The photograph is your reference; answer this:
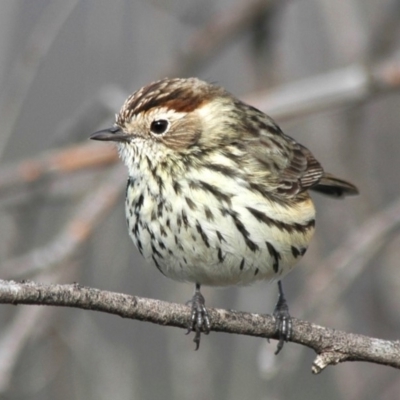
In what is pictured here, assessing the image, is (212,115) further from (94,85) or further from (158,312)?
(94,85)

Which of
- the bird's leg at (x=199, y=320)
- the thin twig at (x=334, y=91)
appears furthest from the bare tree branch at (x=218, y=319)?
the thin twig at (x=334, y=91)

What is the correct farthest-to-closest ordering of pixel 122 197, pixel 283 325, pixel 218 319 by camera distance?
pixel 122 197 → pixel 283 325 → pixel 218 319

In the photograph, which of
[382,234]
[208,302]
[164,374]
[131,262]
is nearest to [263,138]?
[382,234]

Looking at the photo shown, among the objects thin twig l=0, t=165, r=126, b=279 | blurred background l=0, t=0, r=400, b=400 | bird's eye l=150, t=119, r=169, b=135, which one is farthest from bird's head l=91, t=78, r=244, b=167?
blurred background l=0, t=0, r=400, b=400

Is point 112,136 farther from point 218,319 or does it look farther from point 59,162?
point 59,162

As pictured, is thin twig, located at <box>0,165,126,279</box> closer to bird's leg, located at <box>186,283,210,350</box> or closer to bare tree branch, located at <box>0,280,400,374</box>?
bird's leg, located at <box>186,283,210,350</box>

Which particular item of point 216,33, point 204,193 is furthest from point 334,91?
point 204,193

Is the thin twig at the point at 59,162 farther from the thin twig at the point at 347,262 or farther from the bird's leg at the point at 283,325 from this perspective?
the bird's leg at the point at 283,325
